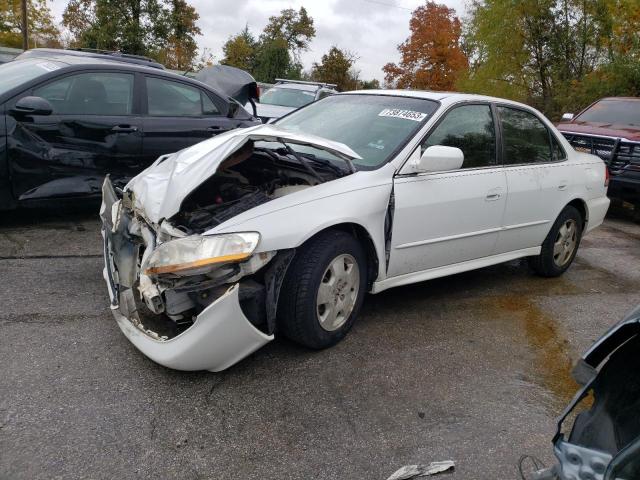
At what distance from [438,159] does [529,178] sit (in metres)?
1.37

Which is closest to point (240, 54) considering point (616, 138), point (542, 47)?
point (542, 47)

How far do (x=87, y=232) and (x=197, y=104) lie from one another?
1778 mm

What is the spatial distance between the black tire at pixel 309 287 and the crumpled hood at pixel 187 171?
1.79 feet

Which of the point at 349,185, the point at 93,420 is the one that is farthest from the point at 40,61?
the point at 93,420

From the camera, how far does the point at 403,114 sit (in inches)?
161

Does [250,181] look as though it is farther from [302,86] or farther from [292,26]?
[292,26]

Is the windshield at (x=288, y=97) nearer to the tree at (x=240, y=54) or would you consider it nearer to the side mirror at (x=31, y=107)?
the side mirror at (x=31, y=107)

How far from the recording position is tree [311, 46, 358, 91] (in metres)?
39.6

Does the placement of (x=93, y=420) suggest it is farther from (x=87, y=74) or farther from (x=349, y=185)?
(x=87, y=74)

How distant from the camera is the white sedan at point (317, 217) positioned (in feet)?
9.40

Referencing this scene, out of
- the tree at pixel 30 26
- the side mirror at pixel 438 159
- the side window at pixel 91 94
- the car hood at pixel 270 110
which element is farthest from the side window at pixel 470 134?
the tree at pixel 30 26

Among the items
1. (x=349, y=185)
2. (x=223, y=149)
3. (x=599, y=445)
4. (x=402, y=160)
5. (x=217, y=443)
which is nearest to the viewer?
(x=599, y=445)

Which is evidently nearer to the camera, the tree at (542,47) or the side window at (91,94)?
the side window at (91,94)

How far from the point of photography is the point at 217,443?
2525 mm
